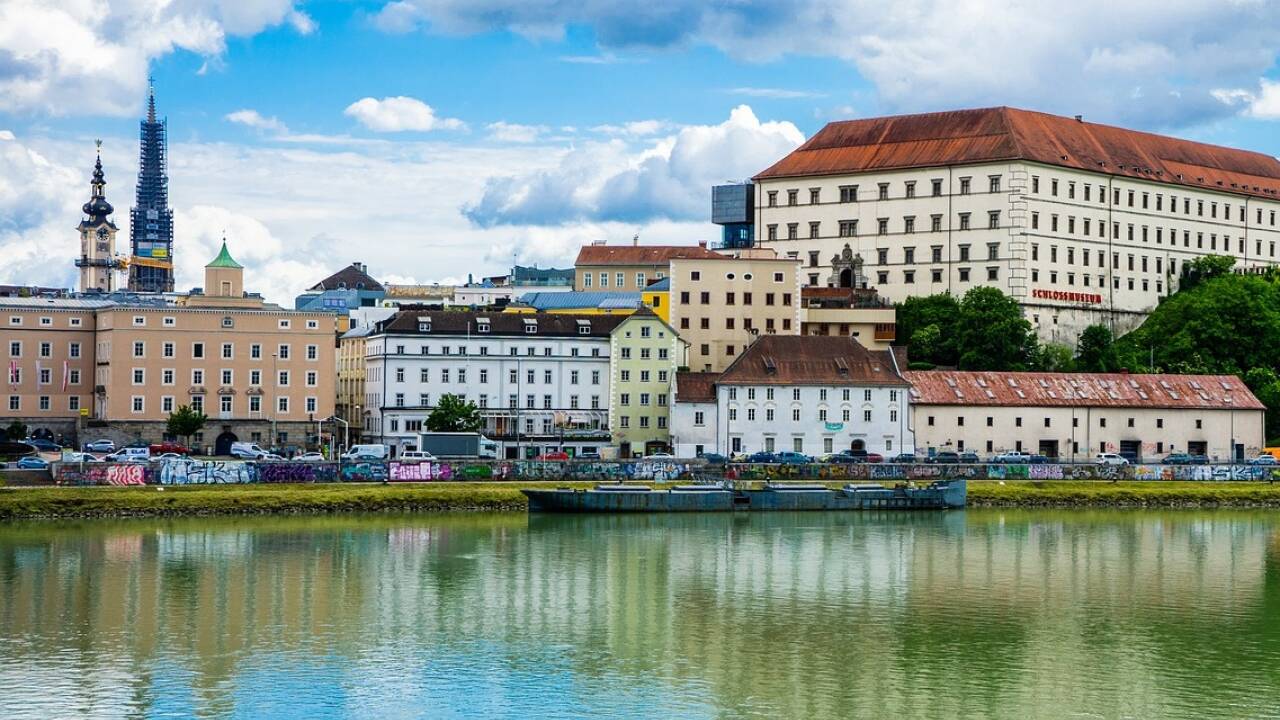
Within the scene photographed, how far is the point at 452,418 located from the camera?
290ft

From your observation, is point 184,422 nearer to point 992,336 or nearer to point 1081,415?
point 1081,415

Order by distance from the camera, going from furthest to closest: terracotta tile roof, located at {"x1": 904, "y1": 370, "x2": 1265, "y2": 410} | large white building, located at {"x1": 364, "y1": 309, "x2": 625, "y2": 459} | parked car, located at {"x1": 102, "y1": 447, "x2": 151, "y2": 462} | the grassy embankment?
large white building, located at {"x1": 364, "y1": 309, "x2": 625, "y2": 459} < terracotta tile roof, located at {"x1": 904, "y1": 370, "x2": 1265, "y2": 410} < parked car, located at {"x1": 102, "y1": 447, "x2": 151, "y2": 462} < the grassy embankment

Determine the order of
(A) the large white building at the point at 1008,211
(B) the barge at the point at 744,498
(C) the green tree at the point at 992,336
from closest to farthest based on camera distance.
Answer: (B) the barge at the point at 744,498 → (C) the green tree at the point at 992,336 → (A) the large white building at the point at 1008,211

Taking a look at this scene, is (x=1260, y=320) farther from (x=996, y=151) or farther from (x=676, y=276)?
(x=676, y=276)

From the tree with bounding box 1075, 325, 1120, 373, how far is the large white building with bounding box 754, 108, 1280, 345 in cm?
239

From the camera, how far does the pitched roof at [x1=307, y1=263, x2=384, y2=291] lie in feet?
612

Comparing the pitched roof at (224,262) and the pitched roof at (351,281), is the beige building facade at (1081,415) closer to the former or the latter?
the pitched roof at (224,262)

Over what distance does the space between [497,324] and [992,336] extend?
1170 inches

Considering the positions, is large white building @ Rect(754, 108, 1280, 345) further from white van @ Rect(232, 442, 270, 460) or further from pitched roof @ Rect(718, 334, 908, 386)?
white van @ Rect(232, 442, 270, 460)

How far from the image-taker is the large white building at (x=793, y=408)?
294 ft

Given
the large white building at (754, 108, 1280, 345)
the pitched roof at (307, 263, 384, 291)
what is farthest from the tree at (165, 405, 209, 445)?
the pitched roof at (307, 263, 384, 291)

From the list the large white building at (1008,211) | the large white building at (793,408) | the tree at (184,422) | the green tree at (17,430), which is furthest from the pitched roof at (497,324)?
the large white building at (1008,211)

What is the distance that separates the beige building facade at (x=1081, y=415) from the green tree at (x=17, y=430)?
146 ft

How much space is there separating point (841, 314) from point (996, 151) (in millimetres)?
17293
